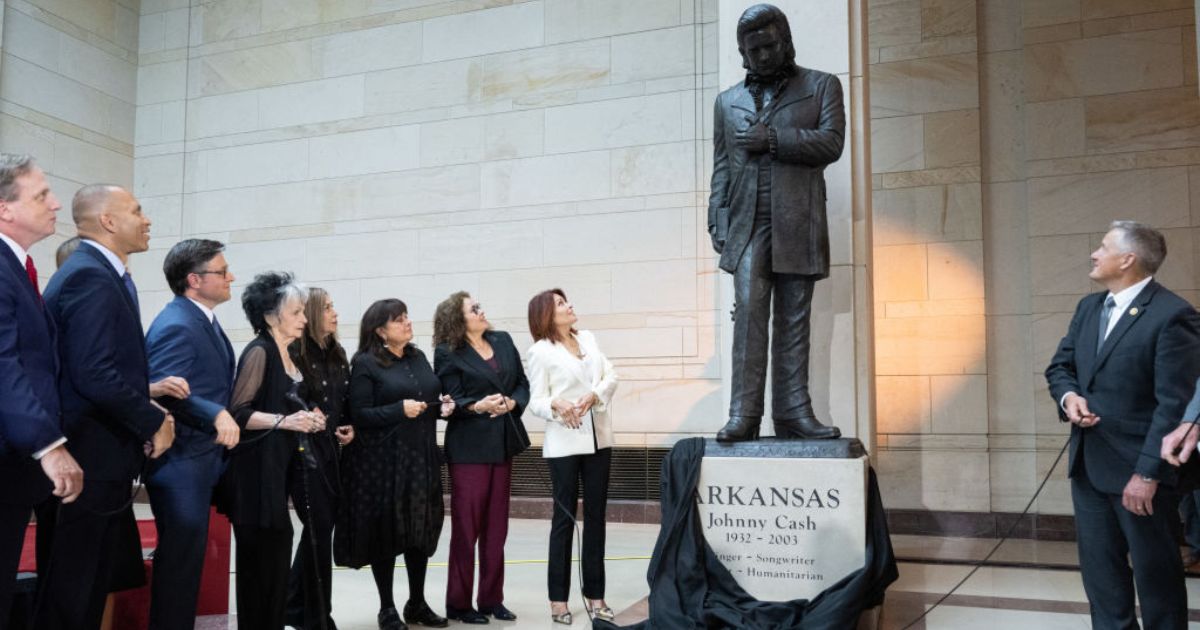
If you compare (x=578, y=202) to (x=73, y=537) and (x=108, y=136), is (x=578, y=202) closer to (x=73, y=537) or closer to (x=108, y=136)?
(x=108, y=136)

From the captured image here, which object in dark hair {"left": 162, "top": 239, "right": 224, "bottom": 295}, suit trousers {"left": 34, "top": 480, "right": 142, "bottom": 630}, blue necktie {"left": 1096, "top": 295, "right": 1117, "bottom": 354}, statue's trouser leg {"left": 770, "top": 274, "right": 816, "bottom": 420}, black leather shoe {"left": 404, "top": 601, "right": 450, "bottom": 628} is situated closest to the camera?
suit trousers {"left": 34, "top": 480, "right": 142, "bottom": 630}

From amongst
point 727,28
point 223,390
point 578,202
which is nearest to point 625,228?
point 578,202

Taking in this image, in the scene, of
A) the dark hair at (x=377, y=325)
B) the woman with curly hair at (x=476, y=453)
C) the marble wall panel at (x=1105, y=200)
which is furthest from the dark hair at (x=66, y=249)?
the marble wall panel at (x=1105, y=200)

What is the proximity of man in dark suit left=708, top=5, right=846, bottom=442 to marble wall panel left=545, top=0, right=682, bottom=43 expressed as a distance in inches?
218

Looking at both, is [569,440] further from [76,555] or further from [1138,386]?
[1138,386]

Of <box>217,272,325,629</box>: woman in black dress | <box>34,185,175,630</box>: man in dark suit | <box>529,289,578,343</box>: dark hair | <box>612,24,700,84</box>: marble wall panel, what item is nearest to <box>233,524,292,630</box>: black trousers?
<box>217,272,325,629</box>: woman in black dress

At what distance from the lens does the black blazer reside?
18.7 ft

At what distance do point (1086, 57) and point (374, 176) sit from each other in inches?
300

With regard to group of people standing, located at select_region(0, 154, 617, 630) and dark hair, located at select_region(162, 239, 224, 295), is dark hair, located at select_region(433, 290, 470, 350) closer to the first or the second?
group of people standing, located at select_region(0, 154, 617, 630)

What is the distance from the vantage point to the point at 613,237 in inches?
420

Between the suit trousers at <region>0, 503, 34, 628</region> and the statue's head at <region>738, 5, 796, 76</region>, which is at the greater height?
the statue's head at <region>738, 5, 796, 76</region>

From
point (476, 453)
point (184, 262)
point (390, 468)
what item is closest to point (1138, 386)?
point (476, 453)

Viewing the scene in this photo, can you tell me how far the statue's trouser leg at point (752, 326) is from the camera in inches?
206

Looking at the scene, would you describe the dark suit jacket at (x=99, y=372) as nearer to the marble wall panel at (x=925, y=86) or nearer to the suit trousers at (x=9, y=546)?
the suit trousers at (x=9, y=546)
